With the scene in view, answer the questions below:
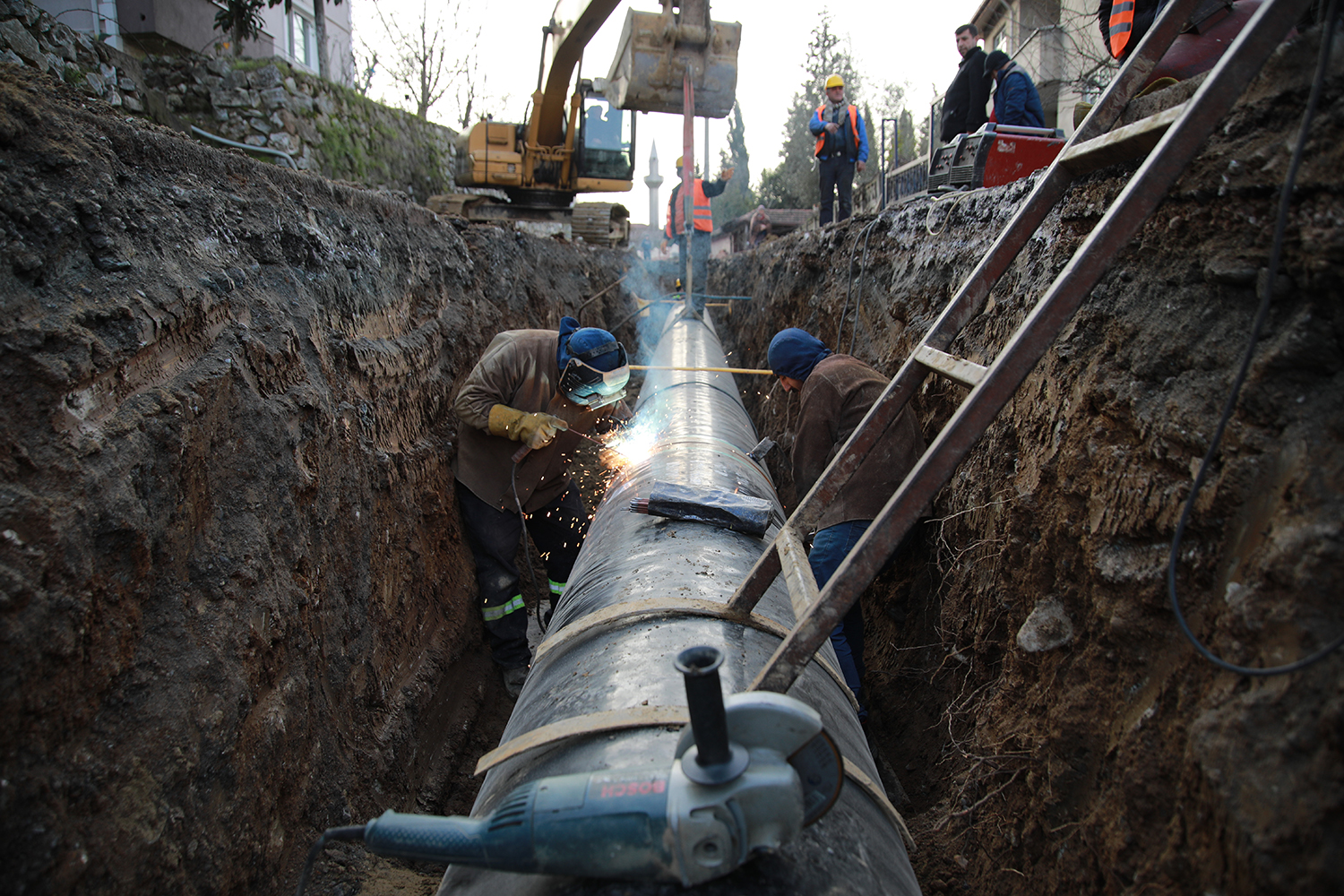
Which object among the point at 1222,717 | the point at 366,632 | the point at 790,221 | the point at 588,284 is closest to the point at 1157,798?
the point at 1222,717

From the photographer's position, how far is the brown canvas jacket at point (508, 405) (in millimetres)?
3807

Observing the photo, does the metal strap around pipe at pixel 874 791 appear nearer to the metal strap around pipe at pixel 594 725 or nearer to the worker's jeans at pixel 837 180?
the metal strap around pipe at pixel 594 725

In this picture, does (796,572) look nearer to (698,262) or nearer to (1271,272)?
(1271,272)

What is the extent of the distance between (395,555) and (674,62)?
22.9 feet

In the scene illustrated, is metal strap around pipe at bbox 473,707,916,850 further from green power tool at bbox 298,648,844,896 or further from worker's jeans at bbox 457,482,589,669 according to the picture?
worker's jeans at bbox 457,482,589,669

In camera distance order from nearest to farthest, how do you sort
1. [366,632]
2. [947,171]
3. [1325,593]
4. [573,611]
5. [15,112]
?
[1325,593], [15,112], [573,611], [366,632], [947,171]

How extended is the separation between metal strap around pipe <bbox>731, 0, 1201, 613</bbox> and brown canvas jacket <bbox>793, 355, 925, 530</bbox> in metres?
0.99

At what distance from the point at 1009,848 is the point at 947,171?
4274mm

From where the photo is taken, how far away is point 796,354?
367 centimetres

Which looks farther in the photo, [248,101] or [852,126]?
[248,101]

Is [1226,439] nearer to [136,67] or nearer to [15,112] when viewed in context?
[15,112]

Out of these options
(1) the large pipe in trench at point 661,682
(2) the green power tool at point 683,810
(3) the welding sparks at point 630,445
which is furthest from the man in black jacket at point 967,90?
(2) the green power tool at point 683,810

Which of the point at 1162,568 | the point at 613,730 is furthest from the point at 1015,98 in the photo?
the point at 613,730

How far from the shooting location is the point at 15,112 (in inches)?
73.0
